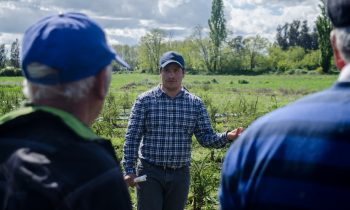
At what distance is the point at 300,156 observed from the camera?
1.53 m

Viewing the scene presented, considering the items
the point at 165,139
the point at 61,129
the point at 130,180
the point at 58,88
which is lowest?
the point at 130,180

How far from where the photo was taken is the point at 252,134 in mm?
1622

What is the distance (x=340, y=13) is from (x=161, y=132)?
320 cm

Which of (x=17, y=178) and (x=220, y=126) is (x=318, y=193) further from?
(x=220, y=126)

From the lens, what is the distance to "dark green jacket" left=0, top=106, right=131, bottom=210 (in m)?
1.64

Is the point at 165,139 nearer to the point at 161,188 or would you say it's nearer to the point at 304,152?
the point at 161,188

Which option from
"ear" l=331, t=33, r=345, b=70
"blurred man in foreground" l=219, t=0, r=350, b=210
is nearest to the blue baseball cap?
"blurred man in foreground" l=219, t=0, r=350, b=210

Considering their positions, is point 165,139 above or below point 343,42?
below

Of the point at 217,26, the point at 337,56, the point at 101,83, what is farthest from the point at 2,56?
the point at 337,56

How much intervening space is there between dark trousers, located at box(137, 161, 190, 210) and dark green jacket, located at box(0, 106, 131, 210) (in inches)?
114

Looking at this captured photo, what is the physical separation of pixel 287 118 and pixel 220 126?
13.2m

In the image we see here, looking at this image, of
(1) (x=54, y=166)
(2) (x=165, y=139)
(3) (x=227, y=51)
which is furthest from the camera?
(3) (x=227, y=51)

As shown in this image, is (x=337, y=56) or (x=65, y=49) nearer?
(x=337, y=56)

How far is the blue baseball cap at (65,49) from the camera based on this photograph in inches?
70.8
